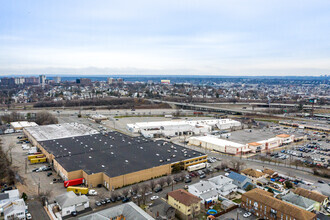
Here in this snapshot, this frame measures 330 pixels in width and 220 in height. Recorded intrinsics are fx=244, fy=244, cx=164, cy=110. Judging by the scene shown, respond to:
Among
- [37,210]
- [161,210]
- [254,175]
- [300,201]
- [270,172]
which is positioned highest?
[300,201]

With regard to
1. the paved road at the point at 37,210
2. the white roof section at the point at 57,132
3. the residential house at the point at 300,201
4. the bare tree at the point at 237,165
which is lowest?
the paved road at the point at 37,210

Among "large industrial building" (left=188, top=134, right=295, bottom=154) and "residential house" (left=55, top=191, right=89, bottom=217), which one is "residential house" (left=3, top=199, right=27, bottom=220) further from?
"large industrial building" (left=188, top=134, right=295, bottom=154)

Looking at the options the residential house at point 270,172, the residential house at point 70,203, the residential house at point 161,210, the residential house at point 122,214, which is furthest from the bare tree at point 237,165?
the residential house at point 70,203

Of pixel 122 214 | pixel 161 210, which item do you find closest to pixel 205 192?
pixel 161 210

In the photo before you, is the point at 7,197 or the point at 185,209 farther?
the point at 7,197

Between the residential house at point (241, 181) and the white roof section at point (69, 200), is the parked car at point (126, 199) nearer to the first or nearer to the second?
the white roof section at point (69, 200)

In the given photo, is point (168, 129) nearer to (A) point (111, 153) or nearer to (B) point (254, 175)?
(A) point (111, 153)

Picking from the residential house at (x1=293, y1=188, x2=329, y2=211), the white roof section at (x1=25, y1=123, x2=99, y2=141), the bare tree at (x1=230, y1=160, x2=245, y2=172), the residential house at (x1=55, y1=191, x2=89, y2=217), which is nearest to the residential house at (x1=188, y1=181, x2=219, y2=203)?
the bare tree at (x1=230, y1=160, x2=245, y2=172)
